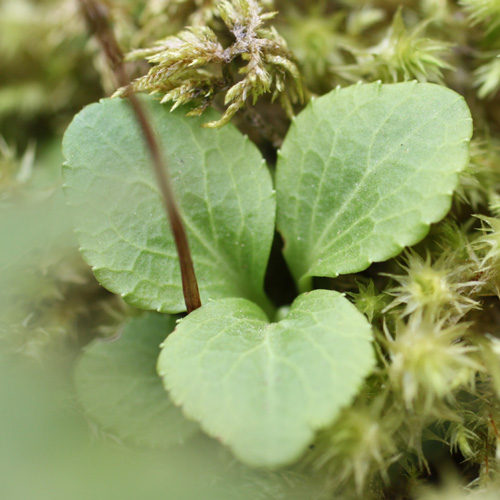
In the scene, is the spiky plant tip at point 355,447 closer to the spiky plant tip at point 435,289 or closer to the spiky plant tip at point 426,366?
the spiky plant tip at point 426,366

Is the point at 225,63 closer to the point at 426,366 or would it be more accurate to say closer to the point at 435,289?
the point at 435,289

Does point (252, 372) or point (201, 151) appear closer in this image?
point (252, 372)

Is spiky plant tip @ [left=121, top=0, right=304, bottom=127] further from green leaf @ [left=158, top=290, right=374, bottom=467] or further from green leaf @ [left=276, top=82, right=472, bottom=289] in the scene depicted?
Answer: green leaf @ [left=158, top=290, right=374, bottom=467]

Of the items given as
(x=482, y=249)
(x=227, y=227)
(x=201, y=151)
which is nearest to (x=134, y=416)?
(x=227, y=227)

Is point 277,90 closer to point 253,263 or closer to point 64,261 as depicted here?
point 253,263

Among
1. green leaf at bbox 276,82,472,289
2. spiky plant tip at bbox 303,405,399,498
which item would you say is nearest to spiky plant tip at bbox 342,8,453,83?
green leaf at bbox 276,82,472,289

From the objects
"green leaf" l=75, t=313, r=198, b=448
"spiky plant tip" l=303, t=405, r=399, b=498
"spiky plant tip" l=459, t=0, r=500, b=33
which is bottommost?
"spiky plant tip" l=303, t=405, r=399, b=498

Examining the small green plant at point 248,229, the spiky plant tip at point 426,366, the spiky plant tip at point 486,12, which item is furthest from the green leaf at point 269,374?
the spiky plant tip at point 486,12
